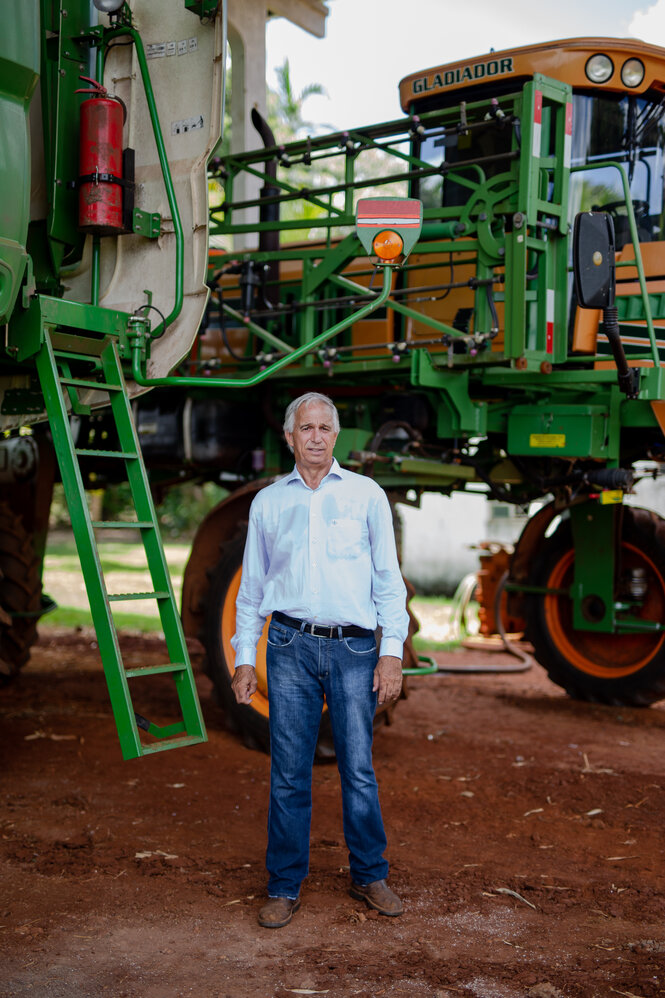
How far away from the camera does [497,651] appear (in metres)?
10.1

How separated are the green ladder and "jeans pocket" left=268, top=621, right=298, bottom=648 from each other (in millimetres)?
403

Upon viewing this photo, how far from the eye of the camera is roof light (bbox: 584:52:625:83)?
593 centimetres

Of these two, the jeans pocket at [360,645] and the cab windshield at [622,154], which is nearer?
the jeans pocket at [360,645]

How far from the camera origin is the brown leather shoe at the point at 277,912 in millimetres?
3562

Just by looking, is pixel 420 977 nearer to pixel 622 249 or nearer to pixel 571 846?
pixel 571 846

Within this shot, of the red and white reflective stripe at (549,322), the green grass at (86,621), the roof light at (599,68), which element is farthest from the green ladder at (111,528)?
the green grass at (86,621)

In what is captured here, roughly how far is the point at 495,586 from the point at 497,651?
3.75ft

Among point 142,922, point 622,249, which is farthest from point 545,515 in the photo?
point 142,922

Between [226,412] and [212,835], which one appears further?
[226,412]

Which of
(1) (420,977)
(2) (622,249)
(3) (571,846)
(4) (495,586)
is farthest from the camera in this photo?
(4) (495,586)

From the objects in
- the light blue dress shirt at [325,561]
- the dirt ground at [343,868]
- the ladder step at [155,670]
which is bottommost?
the dirt ground at [343,868]

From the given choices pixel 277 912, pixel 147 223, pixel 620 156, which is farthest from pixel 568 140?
pixel 277 912

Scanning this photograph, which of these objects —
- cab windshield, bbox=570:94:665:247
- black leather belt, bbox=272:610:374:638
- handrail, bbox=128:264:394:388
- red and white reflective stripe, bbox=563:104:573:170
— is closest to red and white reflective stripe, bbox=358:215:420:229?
handrail, bbox=128:264:394:388

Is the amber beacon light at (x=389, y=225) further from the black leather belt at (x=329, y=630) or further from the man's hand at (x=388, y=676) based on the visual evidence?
the man's hand at (x=388, y=676)
